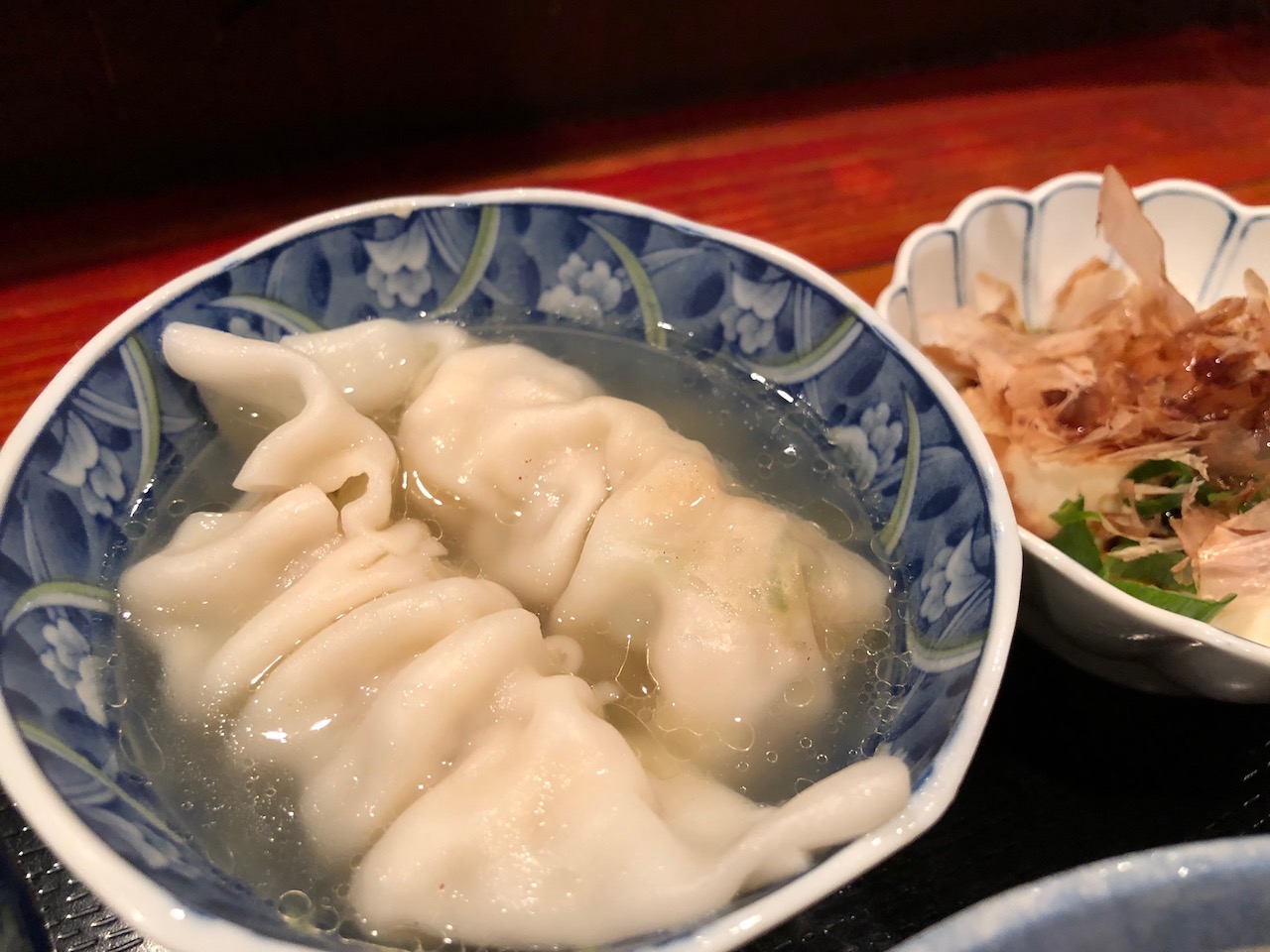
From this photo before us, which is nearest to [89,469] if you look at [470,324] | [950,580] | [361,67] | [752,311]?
[470,324]

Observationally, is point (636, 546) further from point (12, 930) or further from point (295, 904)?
point (12, 930)

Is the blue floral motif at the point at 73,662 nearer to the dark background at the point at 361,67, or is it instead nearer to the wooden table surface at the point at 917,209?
the wooden table surface at the point at 917,209

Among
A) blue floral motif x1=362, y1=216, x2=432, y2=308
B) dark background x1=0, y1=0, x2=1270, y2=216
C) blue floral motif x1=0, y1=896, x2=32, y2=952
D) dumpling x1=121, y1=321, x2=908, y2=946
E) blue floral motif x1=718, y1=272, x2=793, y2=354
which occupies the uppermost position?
dark background x1=0, y1=0, x2=1270, y2=216

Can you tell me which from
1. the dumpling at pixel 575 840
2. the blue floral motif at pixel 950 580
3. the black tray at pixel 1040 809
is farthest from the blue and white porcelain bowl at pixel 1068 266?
the dumpling at pixel 575 840

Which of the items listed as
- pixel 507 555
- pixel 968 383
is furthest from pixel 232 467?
pixel 968 383

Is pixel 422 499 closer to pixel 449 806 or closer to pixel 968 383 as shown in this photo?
pixel 449 806

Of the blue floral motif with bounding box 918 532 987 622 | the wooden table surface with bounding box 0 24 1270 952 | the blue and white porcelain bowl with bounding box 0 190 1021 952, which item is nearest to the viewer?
the blue and white porcelain bowl with bounding box 0 190 1021 952

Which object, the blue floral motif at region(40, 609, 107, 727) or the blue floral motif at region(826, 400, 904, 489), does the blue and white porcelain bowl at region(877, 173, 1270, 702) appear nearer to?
the blue floral motif at region(826, 400, 904, 489)

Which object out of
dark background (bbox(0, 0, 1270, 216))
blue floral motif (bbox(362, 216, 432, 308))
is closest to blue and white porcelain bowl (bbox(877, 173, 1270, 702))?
blue floral motif (bbox(362, 216, 432, 308))
